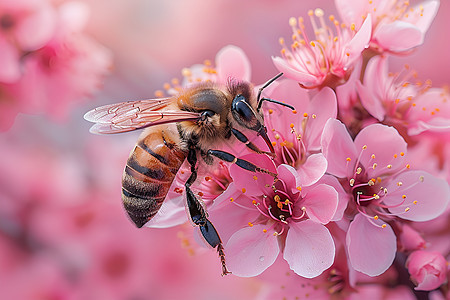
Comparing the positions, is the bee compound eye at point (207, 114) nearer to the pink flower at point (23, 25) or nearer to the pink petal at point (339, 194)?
the pink petal at point (339, 194)

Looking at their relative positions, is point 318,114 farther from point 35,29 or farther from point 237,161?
point 35,29

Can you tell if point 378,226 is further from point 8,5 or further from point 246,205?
point 8,5

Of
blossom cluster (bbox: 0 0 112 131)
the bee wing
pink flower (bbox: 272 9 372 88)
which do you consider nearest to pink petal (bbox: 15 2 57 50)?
blossom cluster (bbox: 0 0 112 131)

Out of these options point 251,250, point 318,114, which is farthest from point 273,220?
point 318,114

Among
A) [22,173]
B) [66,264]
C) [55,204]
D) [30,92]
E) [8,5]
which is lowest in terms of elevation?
[66,264]

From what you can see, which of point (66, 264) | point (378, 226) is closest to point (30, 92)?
point (66, 264)

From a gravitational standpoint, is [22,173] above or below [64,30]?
below

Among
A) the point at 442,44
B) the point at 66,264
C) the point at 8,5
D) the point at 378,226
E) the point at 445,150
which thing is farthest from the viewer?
the point at 442,44

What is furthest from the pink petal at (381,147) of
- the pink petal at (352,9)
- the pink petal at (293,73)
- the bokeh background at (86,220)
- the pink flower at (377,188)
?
the bokeh background at (86,220)
